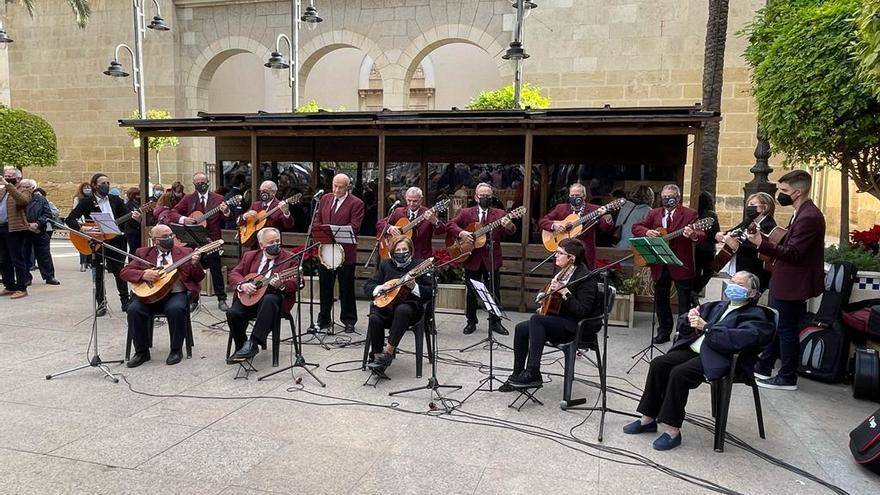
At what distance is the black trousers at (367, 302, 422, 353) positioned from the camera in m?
6.05

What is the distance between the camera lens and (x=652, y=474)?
4188 millimetres

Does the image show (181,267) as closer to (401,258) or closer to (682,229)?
(401,258)

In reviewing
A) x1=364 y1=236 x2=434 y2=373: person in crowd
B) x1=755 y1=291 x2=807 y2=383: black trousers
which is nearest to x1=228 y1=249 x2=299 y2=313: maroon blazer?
x1=364 y1=236 x2=434 y2=373: person in crowd

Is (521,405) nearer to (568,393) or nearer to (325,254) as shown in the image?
(568,393)

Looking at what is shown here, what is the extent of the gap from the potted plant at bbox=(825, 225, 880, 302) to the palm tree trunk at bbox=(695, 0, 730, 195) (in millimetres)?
2938

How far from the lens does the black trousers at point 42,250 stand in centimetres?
1056

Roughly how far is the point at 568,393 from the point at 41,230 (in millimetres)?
9472

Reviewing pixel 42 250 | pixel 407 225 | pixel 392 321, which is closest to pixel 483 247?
pixel 407 225

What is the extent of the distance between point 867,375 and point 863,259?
5.90ft

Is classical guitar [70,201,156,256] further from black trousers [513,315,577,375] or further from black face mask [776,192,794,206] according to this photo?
black face mask [776,192,794,206]

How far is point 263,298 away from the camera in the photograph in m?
6.43

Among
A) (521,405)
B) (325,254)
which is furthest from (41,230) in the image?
(521,405)

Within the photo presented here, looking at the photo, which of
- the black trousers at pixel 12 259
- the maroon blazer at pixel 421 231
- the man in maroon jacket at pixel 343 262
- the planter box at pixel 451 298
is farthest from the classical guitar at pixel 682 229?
the black trousers at pixel 12 259

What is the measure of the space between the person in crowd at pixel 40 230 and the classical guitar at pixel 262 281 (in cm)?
507
